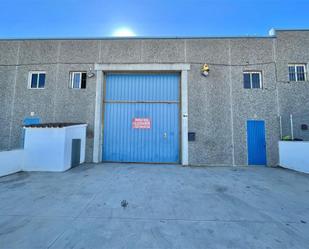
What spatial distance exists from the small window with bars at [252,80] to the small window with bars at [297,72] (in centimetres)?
154

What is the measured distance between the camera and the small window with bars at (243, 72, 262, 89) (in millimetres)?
7887

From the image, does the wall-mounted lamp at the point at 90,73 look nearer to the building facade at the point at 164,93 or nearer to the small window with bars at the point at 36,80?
the building facade at the point at 164,93

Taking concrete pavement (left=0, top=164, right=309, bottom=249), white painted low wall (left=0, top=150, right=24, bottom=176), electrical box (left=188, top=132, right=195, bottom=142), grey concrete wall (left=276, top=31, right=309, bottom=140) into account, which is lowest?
concrete pavement (left=0, top=164, right=309, bottom=249)

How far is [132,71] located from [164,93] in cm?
204

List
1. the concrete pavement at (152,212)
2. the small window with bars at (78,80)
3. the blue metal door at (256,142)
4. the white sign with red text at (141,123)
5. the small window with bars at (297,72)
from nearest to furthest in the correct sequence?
the concrete pavement at (152,212) < the blue metal door at (256,142) < the small window with bars at (297,72) < the white sign with red text at (141,123) < the small window with bars at (78,80)

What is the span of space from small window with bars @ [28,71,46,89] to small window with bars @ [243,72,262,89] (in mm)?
10668

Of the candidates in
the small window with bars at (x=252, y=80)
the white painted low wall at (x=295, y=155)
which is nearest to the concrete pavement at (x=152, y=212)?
the white painted low wall at (x=295, y=155)

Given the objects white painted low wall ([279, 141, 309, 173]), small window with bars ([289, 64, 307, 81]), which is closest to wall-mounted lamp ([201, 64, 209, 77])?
small window with bars ([289, 64, 307, 81])

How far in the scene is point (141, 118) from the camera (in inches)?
314

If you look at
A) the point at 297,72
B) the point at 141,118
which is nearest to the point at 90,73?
the point at 141,118

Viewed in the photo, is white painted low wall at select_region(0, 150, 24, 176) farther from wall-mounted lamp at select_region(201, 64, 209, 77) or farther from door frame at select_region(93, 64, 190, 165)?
wall-mounted lamp at select_region(201, 64, 209, 77)

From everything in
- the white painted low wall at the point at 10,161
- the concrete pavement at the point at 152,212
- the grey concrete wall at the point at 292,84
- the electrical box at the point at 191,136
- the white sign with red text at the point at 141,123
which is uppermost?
the grey concrete wall at the point at 292,84

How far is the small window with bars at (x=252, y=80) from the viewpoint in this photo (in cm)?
789

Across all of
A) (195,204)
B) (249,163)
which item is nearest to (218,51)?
(249,163)
